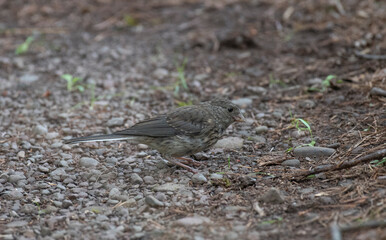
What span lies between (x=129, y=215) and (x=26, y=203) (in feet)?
3.40

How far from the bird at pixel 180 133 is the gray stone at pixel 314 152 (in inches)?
37.9

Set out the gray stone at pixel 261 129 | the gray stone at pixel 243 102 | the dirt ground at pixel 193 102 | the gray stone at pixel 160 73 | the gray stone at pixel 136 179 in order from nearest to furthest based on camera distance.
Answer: the dirt ground at pixel 193 102, the gray stone at pixel 136 179, the gray stone at pixel 261 129, the gray stone at pixel 243 102, the gray stone at pixel 160 73

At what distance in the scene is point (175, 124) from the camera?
18.9ft

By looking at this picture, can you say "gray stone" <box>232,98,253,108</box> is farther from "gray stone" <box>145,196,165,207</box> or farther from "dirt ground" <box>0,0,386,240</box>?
"gray stone" <box>145,196,165,207</box>

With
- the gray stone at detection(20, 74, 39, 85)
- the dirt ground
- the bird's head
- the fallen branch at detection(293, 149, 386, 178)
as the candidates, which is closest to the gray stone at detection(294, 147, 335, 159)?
the dirt ground

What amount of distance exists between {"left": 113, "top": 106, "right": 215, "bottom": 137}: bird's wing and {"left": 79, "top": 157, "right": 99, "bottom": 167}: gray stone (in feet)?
1.49

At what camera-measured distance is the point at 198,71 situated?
27.5 feet

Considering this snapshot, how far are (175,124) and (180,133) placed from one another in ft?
0.44

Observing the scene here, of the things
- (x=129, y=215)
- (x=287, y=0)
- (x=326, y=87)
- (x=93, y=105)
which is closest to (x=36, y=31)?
(x=93, y=105)

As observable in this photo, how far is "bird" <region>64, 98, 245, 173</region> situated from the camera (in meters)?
5.62

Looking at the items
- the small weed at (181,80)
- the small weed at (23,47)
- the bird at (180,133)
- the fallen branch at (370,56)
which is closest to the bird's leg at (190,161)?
the bird at (180,133)

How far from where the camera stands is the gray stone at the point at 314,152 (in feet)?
17.4

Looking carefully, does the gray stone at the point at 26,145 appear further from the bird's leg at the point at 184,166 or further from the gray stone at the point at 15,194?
the bird's leg at the point at 184,166

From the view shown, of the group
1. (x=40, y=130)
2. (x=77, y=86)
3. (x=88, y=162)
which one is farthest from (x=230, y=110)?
(x=77, y=86)
